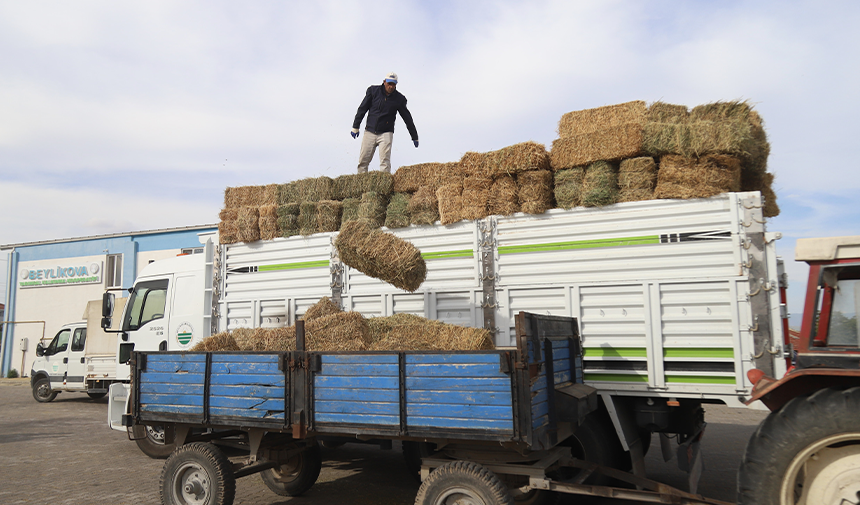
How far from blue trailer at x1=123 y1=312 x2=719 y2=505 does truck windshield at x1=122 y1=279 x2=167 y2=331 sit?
12.8 feet

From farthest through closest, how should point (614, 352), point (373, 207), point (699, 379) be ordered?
point (373, 207)
point (614, 352)
point (699, 379)

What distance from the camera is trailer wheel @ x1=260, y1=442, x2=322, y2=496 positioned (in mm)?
6719

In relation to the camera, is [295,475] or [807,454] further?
[295,475]

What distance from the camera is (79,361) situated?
17281 mm

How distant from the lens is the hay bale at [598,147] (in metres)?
6.78

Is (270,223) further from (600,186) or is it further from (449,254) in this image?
(600,186)

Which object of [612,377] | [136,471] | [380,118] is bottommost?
[136,471]

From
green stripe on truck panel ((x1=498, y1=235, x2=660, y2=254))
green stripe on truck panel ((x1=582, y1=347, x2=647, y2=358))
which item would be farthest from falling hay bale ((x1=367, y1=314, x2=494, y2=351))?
green stripe on truck panel ((x1=498, y1=235, x2=660, y2=254))

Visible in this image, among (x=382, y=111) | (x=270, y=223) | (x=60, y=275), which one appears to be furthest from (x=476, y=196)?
(x=60, y=275)

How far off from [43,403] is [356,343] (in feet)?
54.6

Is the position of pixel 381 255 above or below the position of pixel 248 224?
below

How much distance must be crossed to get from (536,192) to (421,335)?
232 centimetres

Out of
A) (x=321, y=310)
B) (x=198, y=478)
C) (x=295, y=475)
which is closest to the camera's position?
(x=198, y=478)

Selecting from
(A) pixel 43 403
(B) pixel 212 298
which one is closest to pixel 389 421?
(B) pixel 212 298
